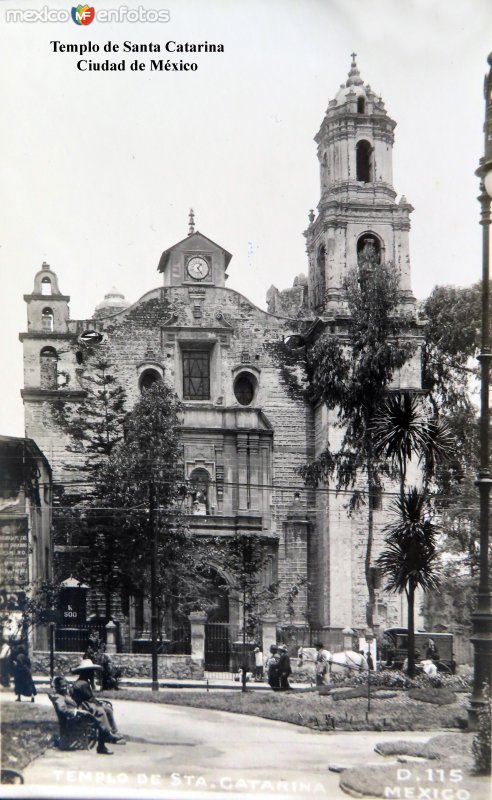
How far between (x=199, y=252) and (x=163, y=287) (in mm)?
965

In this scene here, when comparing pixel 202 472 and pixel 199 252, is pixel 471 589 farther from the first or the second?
pixel 199 252

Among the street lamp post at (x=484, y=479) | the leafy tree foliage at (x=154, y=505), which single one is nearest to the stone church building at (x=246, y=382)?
the leafy tree foliage at (x=154, y=505)

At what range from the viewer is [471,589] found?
40.5 ft

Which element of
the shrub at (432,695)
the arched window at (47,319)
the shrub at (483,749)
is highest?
the arched window at (47,319)

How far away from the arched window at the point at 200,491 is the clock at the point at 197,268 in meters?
2.34

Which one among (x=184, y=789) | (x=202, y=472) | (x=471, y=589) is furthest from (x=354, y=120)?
(x=184, y=789)

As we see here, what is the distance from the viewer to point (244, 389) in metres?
13.8

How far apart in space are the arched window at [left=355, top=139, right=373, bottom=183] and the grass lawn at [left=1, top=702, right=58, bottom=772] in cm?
776

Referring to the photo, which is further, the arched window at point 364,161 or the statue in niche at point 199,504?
the arched window at point 364,161

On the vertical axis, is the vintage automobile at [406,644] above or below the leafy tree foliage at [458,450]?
below

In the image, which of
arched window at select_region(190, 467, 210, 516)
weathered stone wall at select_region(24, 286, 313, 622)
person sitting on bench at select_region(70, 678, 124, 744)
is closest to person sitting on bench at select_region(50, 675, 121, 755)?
person sitting on bench at select_region(70, 678, 124, 744)

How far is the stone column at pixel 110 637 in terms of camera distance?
12469 mm

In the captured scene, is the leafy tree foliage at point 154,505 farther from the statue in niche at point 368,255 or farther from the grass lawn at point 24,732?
the statue in niche at point 368,255

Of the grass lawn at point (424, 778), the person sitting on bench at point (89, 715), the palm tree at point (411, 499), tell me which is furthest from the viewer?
the palm tree at point (411, 499)
